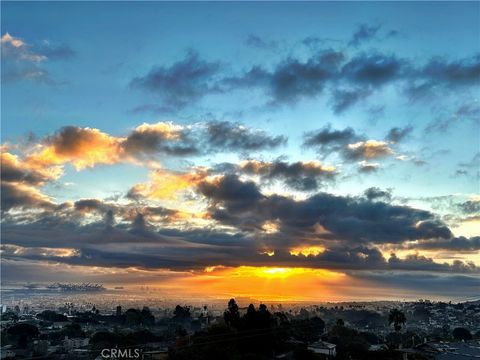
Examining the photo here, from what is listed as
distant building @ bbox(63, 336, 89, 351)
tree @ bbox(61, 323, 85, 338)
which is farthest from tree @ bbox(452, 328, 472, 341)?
tree @ bbox(61, 323, 85, 338)

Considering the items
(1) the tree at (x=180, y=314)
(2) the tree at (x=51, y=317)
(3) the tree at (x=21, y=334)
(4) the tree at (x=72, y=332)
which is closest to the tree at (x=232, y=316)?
(3) the tree at (x=21, y=334)

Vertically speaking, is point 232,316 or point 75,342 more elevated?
point 232,316

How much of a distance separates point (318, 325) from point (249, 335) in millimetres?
43395

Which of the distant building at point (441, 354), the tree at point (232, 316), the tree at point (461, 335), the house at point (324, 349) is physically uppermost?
the tree at point (232, 316)

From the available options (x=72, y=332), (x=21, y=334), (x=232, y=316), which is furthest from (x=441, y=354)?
(x=21, y=334)

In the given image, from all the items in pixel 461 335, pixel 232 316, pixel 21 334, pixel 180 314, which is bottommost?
pixel 461 335

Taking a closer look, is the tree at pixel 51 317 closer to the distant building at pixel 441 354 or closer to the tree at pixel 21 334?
the tree at pixel 21 334

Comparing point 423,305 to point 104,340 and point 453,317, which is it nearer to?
point 453,317

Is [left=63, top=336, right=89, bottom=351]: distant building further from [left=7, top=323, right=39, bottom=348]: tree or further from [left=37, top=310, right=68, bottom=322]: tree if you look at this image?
[left=37, top=310, right=68, bottom=322]: tree

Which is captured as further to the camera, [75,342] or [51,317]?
[51,317]

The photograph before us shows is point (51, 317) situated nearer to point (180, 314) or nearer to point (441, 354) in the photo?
point (180, 314)

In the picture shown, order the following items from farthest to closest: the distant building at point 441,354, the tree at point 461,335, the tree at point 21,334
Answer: the tree at point 461,335
the tree at point 21,334
the distant building at point 441,354

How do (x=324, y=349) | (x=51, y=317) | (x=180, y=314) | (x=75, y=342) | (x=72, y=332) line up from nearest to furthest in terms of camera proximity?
(x=324, y=349)
(x=75, y=342)
(x=72, y=332)
(x=51, y=317)
(x=180, y=314)

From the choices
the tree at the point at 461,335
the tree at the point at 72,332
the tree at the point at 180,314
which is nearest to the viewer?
the tree at the point at 72,332
